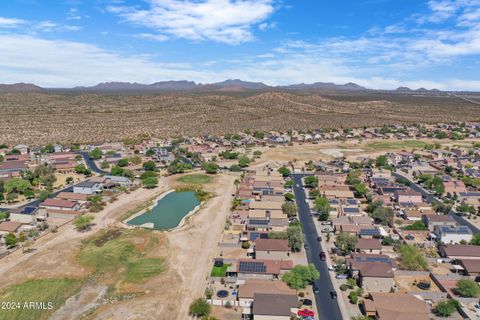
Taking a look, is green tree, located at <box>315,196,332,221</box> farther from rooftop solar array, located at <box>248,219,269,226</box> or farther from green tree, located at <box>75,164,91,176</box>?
green tree, located at <box>75,164,91,176</box>

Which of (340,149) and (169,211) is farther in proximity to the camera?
(340,149)

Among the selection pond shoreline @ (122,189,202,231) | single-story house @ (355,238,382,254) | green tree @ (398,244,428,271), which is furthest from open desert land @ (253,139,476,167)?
green tree @ (398,244,428,271)

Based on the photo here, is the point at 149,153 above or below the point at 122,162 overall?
above

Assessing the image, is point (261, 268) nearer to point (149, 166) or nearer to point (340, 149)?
point (149, 166)

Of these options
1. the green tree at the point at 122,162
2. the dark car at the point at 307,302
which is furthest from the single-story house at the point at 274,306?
the green tree at the point at 122,162

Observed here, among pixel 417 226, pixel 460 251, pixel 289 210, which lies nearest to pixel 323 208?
pixel 289 210

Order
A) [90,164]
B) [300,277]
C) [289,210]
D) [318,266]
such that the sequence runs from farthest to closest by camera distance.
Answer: [90,164]
[289,210]
[318,266]
[300,277]

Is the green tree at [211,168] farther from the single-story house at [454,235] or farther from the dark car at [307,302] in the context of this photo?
the dark car at [307,302]
